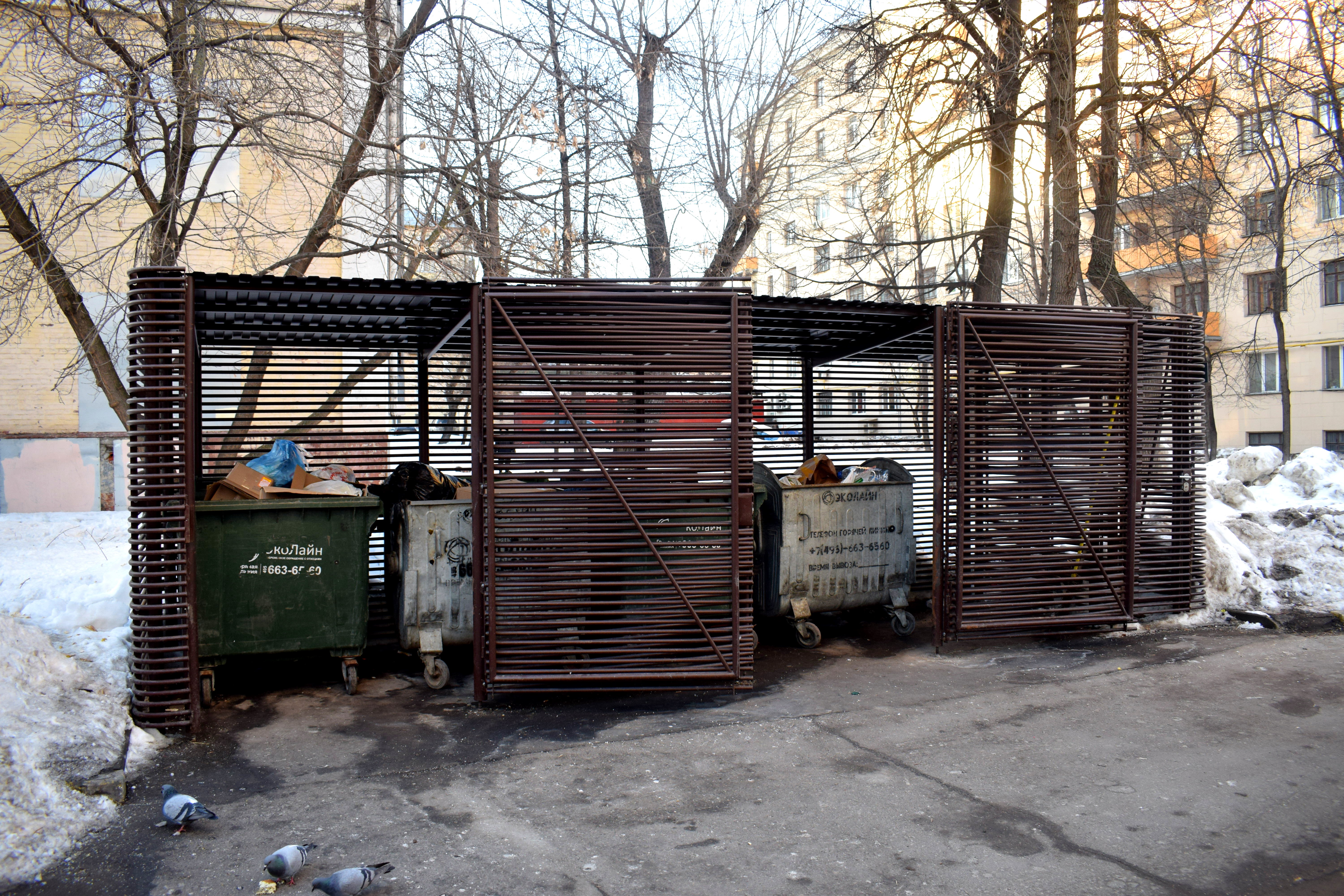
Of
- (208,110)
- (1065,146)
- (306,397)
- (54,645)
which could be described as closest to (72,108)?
(208,110)

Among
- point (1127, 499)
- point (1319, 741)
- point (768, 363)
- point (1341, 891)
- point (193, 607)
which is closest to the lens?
point (1341, 891)

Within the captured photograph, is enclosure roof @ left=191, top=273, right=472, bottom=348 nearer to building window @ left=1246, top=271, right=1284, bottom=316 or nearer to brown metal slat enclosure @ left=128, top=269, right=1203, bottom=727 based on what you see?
brown metal slat enclosure @ left=128, top=269, right=1203, bottom=727

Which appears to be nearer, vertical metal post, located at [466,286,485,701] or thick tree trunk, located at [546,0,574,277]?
vertical metal post, located at [466,286,485,701]

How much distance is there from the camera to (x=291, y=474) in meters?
6.65

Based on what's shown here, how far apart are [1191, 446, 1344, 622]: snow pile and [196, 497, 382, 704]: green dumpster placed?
24.2 feet

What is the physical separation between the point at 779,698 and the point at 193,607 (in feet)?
12.5

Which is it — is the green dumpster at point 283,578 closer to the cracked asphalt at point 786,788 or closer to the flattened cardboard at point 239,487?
the flattened cardboard at point 239,487

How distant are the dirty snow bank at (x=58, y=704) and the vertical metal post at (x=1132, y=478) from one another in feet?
Answer: 24.4

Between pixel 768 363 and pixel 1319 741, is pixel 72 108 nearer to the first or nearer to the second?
pixel 768 363

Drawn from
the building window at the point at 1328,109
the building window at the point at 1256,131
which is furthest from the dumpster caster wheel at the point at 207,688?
the building window at the point at 1328,109

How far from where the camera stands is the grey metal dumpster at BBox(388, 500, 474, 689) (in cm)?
660

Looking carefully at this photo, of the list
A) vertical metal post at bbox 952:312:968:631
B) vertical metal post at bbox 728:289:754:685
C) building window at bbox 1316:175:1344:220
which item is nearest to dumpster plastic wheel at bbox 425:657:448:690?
vertical metal post at bbox 728:289:754:685

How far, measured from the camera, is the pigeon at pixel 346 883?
3.34 m

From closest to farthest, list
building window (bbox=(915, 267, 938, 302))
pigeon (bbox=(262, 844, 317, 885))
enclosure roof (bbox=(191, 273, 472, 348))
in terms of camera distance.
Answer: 1. pigeon (bbox=(262, 844, 317, 885))
2. enclosure roof (bbox=(191, 273, 472, 348))
3. building window (bbox=(915, 267, 938, 302))
